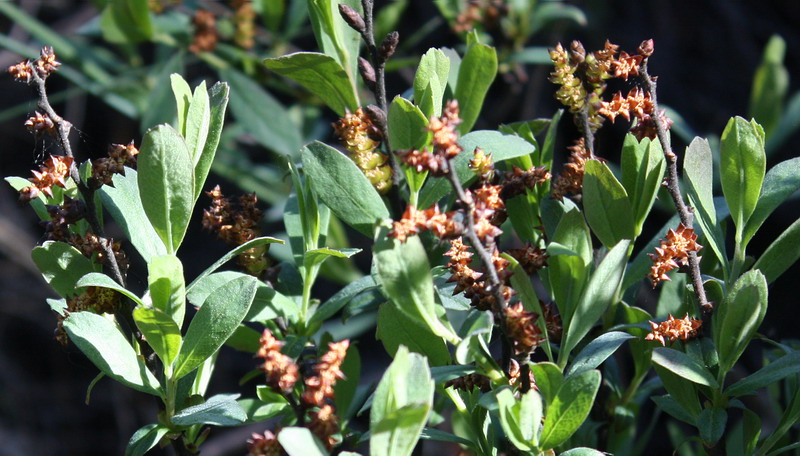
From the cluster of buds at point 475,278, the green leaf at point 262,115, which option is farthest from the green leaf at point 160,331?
the green leaf at point 262,115

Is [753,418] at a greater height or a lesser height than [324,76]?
lesser

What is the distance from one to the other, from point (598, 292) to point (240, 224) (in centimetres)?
34

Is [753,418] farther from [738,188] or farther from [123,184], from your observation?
[123,184]

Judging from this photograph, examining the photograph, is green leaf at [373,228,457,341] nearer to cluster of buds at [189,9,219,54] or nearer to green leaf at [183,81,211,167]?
green leaf at [183,81,211,167]

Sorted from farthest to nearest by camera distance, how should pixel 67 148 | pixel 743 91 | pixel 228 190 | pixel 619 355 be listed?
pixel 228 190
pixel 743 91
pixel 619 355
pixel 67 148

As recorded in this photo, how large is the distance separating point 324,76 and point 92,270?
0.93ft

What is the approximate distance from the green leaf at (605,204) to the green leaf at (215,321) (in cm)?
28

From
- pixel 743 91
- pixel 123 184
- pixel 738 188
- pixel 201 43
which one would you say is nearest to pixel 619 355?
pixel 743 91

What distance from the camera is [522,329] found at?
62 cm

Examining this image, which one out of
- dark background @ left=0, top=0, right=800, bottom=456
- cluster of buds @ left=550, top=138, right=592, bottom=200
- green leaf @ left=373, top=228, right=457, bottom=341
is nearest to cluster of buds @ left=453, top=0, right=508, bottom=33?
dark background @ left=0, top=0, right=800, bottom=456

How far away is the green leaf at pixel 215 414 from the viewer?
0.65 meters

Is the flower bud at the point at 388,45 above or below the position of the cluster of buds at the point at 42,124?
below

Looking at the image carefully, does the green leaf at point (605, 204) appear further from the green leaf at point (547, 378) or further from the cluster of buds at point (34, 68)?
the cluster of buds at point (34, 68)

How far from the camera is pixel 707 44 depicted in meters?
2.41
